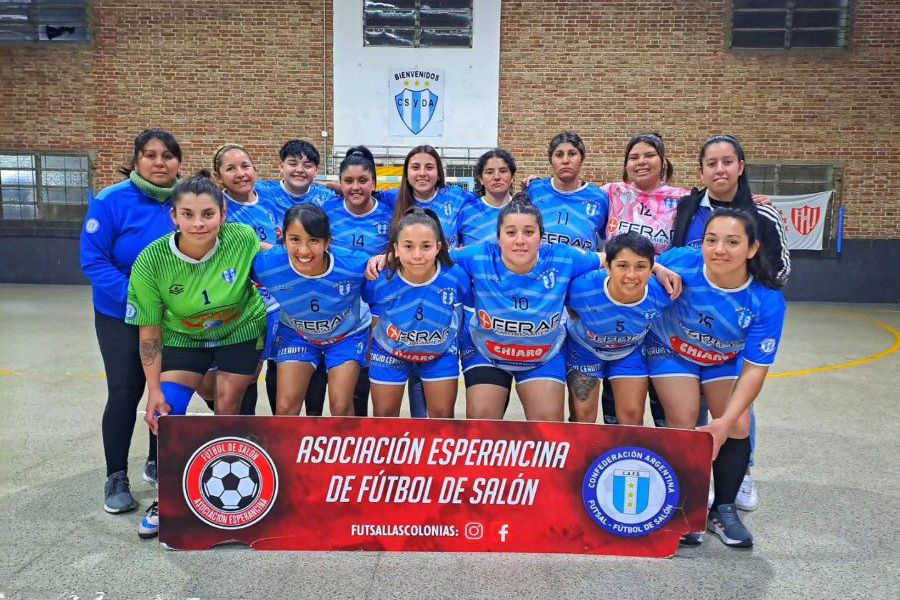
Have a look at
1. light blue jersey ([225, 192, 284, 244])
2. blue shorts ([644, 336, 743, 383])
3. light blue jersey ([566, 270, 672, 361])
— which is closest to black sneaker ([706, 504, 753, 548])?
blue shorts ([644, 336, 743, 383])

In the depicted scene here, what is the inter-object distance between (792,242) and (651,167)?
9.98 metres

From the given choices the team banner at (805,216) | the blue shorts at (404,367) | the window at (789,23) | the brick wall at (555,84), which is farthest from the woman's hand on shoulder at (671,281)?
the window at (789,23)

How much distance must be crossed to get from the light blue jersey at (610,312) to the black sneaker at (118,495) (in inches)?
97.2

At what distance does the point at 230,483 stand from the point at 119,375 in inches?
38.4

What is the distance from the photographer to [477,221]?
4.25 meters

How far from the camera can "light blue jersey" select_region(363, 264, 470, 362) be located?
11.0ft

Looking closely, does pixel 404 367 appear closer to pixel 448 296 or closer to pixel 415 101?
pixel 448 296

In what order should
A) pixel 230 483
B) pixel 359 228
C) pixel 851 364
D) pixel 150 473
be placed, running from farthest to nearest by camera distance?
pixel 851 364
pixel 359 228
pixel 150 473
pixel 230 483

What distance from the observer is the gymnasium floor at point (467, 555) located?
→ 272 cm

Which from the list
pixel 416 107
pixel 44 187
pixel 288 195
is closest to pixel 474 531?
pixel 288 195

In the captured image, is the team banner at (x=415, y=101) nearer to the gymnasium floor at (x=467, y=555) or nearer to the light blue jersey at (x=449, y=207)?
the gymnasium floor at (x=467, y=555)

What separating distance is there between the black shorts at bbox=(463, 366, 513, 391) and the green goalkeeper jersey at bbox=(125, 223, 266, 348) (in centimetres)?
116

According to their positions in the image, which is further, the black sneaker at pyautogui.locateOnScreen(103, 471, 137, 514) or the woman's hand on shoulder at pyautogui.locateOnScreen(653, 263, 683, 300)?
the black sneaker at pyautogui.locateOnScreen(103, 471, 137, 514)

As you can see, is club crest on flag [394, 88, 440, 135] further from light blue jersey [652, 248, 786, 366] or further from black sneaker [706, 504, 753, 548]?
black sneaker [706, 504, 753, 548]
